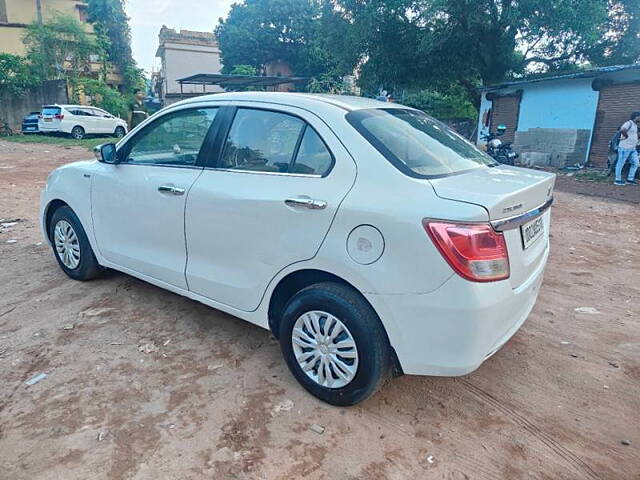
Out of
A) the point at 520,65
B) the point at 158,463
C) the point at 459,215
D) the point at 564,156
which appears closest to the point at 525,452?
the point at 459,215

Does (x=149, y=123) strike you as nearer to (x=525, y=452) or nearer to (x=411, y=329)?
(x=411, y=329)

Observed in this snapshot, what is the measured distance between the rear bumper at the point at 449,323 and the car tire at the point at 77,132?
21.2 metres

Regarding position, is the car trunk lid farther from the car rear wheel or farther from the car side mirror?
the car rear wheel

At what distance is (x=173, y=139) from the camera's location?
347 centimetres

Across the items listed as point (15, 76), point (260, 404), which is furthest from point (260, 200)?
point (15, 76)

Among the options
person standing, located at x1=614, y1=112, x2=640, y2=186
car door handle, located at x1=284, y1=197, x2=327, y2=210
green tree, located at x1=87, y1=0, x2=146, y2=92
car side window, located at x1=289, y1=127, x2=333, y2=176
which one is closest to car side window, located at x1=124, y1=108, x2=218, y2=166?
car side window, located at x1=289, y1=127, x2=333, y2=176

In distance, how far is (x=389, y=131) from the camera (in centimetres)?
271

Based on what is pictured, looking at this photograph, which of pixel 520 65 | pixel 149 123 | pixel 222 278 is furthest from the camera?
pixel 520 65

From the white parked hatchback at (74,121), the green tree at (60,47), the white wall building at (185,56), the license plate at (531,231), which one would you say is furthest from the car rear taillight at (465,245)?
the white wall building at (185,56)

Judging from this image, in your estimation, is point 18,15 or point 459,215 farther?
point 18,15

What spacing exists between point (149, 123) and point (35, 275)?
213 cm

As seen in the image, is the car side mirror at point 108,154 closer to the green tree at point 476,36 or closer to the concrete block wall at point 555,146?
the concrete block wall at point 555,146

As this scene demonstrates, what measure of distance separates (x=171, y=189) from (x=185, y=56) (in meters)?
41.4

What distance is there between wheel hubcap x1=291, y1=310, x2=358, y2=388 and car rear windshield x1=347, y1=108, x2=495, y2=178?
35.8 inches
